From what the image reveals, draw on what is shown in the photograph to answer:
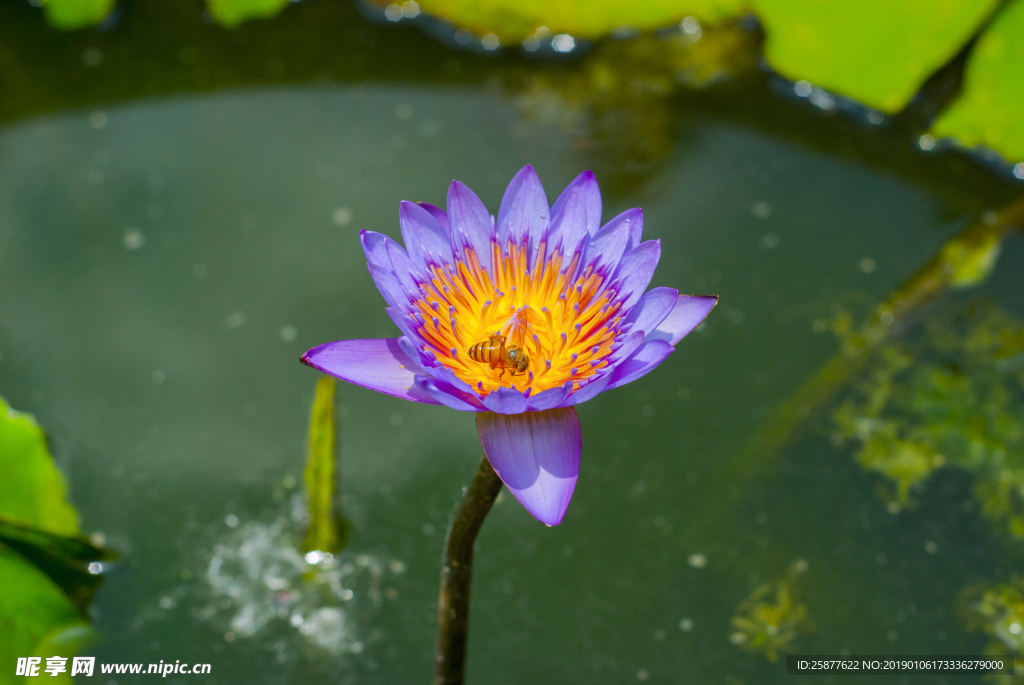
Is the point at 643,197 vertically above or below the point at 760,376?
above

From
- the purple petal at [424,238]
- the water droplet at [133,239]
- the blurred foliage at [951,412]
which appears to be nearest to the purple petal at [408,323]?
the purple petal at [424,238]

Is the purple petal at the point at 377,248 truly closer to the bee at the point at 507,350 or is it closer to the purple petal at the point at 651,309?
the bee at the point at 507,350

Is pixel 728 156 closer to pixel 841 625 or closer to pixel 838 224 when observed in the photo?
pixel 838 224

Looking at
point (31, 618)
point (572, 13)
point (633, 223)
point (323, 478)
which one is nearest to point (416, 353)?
point (633, 223)

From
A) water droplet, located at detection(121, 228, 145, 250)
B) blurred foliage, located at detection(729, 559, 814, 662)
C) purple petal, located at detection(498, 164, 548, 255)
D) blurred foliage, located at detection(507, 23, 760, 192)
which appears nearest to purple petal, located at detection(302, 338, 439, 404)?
purple petal, located at detection(498, 164, 548, 255)

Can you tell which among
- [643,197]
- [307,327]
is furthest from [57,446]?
[643,197]

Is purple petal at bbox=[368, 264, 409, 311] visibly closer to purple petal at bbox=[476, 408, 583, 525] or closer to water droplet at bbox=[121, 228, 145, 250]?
purple petal at bbox=[476, 408, 583, 525]
